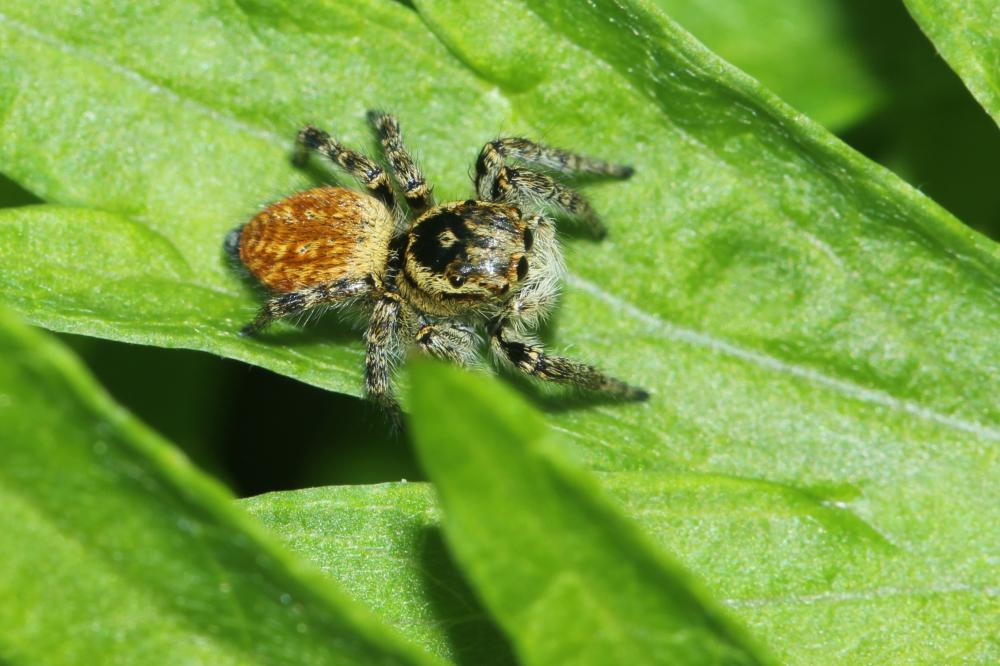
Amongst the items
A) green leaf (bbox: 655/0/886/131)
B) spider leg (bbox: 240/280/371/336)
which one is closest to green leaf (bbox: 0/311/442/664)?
spider leg (bbox: 240/280/371/336)

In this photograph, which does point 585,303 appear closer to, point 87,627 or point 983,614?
point 983,614

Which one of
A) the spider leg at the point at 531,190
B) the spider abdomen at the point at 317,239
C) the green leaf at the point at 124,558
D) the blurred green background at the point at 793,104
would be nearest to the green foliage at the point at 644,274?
the spider abdomen at the point at 317,239

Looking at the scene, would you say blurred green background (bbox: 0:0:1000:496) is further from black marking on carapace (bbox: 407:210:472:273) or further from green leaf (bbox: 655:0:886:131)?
black marking on carapace (bbox: 407:210:472:273)

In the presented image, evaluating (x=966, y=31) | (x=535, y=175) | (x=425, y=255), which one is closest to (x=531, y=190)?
(x=535, y=175)

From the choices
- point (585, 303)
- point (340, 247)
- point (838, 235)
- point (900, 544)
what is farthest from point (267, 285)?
point (900, 544)

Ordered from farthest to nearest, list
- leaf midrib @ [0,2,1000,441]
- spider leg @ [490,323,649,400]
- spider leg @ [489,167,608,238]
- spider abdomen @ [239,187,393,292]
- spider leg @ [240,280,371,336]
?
1. spider leg @ [489,167,608,238]
2. spider abdomen @ [239,187,393,292]
3. spider leg @ [240,280,371,336]
4. spider leg @ [490,323,649,400]
5. leaf midrib @ [0,2,1000,441]
